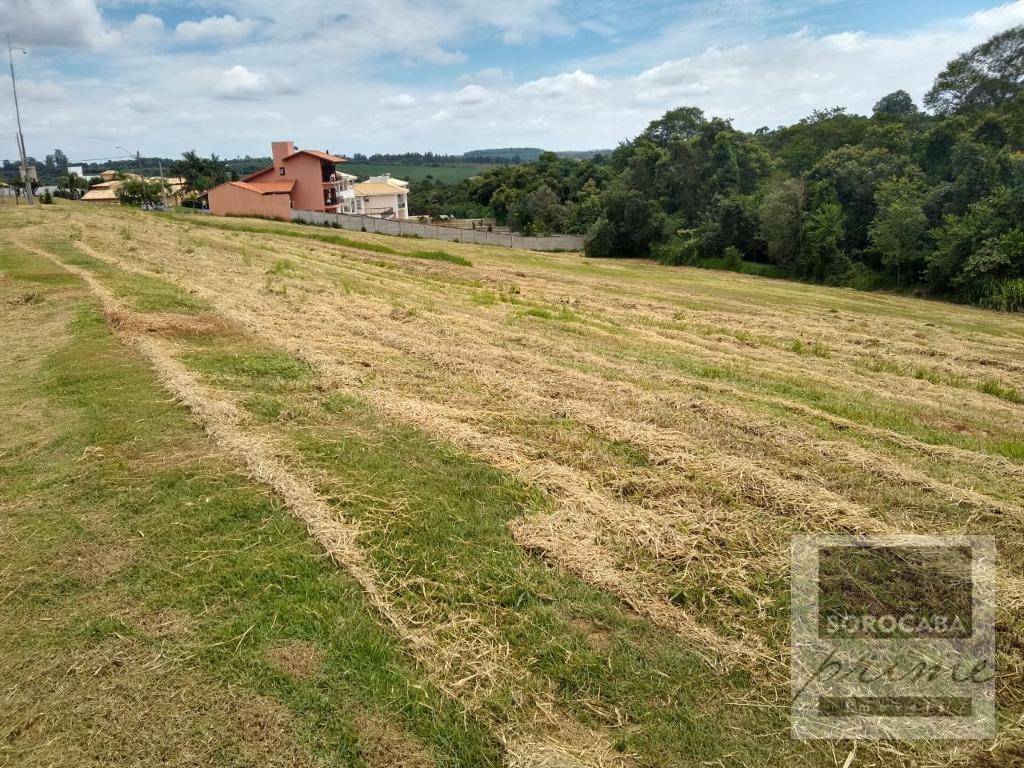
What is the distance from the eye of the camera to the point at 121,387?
23.6 ft

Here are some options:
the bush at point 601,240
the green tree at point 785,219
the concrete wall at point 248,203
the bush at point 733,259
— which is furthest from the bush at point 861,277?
the concrete wall at point 248,203

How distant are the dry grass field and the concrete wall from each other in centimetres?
3785

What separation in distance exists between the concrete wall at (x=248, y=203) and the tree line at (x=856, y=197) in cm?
2364

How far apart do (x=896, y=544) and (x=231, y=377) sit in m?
7.13

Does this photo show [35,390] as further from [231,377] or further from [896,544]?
[896,544]

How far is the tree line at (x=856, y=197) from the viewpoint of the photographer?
86.7ft

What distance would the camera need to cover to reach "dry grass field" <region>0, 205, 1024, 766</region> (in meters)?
3.07

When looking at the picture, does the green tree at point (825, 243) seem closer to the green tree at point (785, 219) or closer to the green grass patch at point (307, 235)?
the green tree at point (785, 219)

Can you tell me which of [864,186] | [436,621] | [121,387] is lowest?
[436,621]

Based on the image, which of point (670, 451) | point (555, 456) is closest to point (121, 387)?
point (555, 456)

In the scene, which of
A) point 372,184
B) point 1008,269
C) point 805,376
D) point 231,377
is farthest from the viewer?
point 372,184

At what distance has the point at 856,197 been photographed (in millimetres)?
32594

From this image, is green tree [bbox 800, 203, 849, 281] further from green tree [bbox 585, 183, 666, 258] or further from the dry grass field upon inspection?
the dry grass field

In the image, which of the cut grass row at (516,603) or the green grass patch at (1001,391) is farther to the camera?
the green grass patch at (1001,391)
